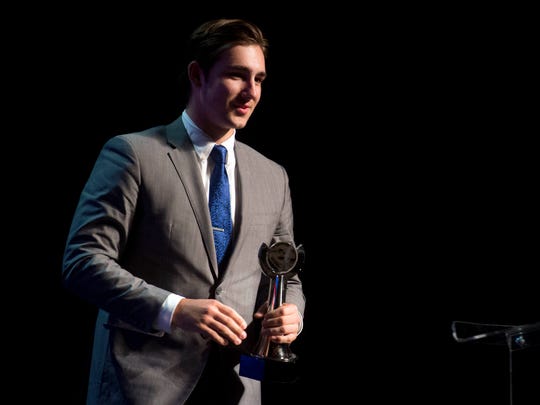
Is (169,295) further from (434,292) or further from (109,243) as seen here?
(434,292)

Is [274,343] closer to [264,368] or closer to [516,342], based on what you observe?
[264,368]

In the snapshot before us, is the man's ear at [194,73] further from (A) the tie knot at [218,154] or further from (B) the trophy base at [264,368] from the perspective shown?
(B) the trophy base at [264,368]

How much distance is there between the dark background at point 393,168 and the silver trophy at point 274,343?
43.9 inches

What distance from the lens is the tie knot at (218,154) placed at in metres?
1.82

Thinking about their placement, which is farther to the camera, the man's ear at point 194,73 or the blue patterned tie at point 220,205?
the man's ear at point 194,73

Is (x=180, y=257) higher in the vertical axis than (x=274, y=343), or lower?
higher

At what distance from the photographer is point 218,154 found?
1.83 metres

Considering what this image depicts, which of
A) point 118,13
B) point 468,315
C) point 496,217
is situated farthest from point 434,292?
point 118,13

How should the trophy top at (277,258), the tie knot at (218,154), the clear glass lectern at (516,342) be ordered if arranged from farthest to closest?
the tie knot at (218,154), the trophy top at (277,258), the clear glass lectern at (516,342)

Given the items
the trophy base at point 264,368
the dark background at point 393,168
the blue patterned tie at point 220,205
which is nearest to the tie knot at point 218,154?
the blue patterned tie at point 220,205

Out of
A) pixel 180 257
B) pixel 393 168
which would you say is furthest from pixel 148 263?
pixel 393 168

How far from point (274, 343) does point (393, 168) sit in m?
1.52

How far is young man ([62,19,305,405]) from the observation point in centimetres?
156

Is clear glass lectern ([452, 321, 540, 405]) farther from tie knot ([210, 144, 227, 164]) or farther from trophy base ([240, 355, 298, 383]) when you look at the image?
tie knot ([210, 144, 227, 164])
